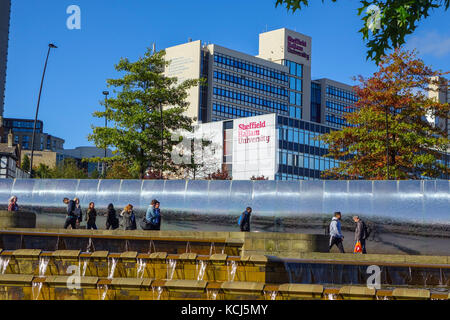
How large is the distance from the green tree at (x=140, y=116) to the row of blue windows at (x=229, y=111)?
278 feet

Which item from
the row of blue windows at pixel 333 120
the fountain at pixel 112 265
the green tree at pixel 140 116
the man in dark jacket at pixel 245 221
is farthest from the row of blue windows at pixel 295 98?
the fountain at pixel 112 265

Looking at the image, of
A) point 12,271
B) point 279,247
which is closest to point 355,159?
point 279,247

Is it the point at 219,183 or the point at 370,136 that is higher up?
the point at 370,136

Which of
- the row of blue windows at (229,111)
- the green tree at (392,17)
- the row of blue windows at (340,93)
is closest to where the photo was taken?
the green tree at (392,17)

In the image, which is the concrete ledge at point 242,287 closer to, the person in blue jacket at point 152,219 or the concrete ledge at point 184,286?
the concrete ledge at point 184,286

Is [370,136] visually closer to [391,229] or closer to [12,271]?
[391,229]

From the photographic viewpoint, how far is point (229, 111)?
5221 inches

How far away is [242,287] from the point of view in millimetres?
12211

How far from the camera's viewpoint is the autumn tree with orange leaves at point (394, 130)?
126ft

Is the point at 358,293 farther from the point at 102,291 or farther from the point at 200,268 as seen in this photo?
the point at 200,268

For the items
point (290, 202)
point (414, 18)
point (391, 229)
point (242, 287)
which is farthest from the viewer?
point (290, 202)

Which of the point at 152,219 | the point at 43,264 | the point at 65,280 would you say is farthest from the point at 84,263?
the point at 152,219
